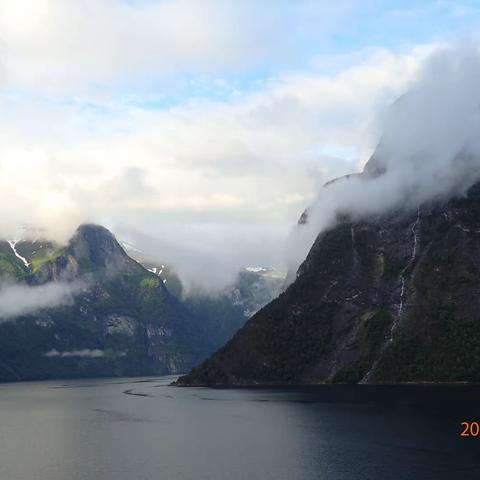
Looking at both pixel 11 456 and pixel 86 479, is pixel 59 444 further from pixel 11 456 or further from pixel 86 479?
pixel 86 479

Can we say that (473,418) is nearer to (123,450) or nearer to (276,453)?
(276,453)

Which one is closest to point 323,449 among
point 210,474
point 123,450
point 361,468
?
point 361,468

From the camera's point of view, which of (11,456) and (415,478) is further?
(11,456)

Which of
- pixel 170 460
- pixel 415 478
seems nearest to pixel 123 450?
pixel 170 460

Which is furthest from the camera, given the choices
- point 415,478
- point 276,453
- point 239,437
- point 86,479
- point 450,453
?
point 239,437

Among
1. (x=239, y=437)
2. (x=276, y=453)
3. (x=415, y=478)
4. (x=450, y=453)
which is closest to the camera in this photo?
(x=415, y=478)

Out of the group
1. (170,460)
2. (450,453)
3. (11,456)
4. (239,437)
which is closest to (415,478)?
(450,453)

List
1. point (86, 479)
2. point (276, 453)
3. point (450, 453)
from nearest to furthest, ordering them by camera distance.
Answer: point (86, 479) < point (450, 453) < point (276, 453)

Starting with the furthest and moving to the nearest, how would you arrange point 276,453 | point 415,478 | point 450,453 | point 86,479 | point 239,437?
point 239,437
point 276,453
point 450,453
point 86,479
point 415,478
